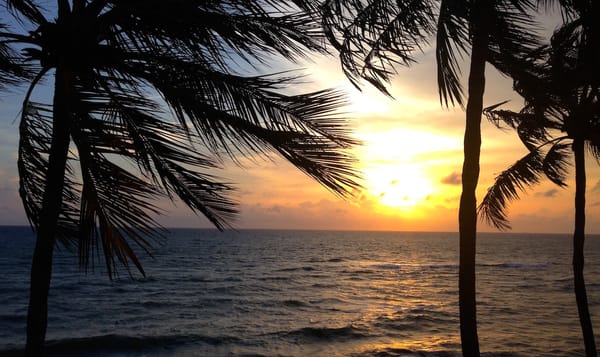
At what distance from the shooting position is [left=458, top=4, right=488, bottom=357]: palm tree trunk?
4790 millimetres

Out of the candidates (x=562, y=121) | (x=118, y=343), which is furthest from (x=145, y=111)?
(x=118, y=343)

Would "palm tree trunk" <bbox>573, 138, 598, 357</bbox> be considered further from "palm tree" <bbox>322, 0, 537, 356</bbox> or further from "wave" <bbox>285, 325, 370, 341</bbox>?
"wave" <bbox>285, 325, 370, 341</bbox>

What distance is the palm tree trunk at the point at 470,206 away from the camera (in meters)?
4.79

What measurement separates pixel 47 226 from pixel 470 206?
3.82m

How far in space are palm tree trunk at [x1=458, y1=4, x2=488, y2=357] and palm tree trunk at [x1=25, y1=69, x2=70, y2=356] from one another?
11.8 feet

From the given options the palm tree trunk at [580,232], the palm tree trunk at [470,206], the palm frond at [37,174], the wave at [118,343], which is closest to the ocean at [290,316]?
the wave at [118,343]

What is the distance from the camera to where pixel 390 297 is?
108ft

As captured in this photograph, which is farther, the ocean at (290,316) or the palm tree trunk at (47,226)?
the ocean at (290,316)

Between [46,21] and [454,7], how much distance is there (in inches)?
111

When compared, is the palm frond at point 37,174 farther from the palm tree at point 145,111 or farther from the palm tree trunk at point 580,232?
the palm tree trunk at point 580,232

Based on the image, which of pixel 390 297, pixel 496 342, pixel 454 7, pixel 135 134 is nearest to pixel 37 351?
pixel 135 134

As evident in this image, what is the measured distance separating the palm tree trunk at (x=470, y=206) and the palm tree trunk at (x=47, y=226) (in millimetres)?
3596

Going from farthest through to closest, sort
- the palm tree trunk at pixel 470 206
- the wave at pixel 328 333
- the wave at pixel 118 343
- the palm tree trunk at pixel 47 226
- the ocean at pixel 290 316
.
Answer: the wave at pixel 328 333
the ocean at pixel 290 316
the wave at pixel 118 343
the palm tree trunk at pixel 470 206
the palm tree trunk at pixel 47 226

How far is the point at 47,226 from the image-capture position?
8.73 ft
